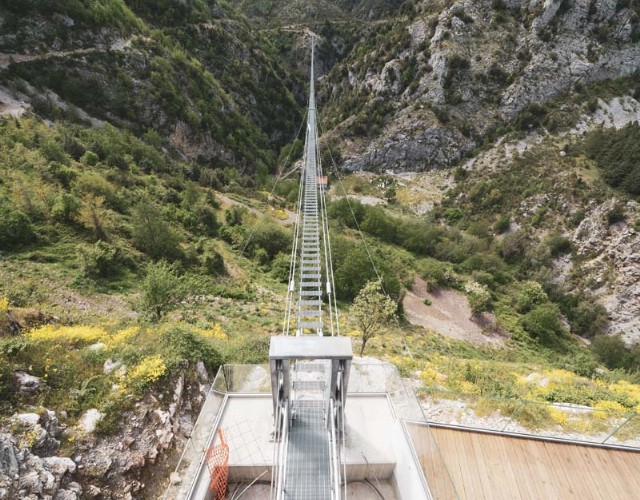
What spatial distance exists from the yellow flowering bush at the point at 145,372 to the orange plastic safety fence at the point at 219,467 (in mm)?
2783

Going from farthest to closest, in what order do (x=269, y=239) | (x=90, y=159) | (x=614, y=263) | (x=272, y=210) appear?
(x=272, y=210) → (x=614, y=263) → (x=269, y=239) → (x=90, y=159)

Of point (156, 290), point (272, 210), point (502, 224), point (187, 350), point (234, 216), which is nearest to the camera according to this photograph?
point (187, 350)

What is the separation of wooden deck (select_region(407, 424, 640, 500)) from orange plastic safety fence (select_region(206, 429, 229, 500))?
554 centimetres

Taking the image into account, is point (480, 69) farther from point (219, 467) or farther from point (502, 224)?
point (219, 467)

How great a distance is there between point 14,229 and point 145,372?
17823mm

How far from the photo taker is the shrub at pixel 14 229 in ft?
58.9

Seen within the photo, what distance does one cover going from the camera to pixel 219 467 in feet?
26.2

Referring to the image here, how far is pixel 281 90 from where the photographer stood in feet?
271

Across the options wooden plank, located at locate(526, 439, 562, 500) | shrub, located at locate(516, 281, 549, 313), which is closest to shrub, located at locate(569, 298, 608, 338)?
shrub, located at locate(516, 281, 549, 313)

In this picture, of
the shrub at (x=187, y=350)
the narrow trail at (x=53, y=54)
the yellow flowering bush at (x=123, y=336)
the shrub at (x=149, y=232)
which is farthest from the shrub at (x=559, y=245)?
the narrow trail at (x=53, y=54)

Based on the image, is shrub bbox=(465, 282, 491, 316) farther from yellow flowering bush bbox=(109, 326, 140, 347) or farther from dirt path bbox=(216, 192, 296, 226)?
yellow flowering bush bbox=(109, 326, 140, 347)

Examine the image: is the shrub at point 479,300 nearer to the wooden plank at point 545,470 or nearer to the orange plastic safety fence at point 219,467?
the wooden plank at point 545,470

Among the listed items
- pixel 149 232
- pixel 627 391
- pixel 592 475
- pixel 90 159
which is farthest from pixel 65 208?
pixel 627 391

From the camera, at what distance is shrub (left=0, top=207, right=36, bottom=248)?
17.9m
